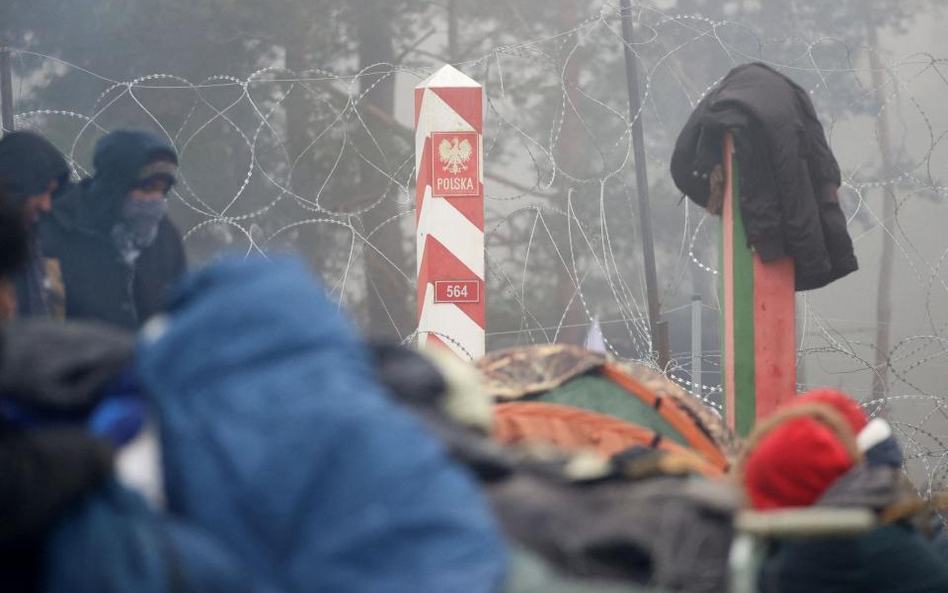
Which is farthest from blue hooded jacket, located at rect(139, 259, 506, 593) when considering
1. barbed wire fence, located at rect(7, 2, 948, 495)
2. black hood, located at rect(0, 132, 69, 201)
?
barbed wire fence, located at rect(7, 2, 948, 495)

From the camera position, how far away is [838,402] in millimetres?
2467

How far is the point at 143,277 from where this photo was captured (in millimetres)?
4703

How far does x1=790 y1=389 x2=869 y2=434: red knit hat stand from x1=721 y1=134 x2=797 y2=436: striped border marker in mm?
2422

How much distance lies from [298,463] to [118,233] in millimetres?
3382

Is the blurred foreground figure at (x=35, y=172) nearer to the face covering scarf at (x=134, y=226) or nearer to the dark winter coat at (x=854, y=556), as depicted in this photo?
the face covering scarf at (x=134, y=226)

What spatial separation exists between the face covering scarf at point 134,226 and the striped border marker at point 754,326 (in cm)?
200

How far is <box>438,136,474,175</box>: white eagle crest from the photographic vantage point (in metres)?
6.18

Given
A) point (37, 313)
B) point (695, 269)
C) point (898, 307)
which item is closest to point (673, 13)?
point (695, 269)

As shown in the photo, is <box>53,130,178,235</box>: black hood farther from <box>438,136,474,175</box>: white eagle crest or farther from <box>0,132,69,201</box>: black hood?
<box>438,136,474,175</box>: white eagle crest

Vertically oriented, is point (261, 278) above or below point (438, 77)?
below

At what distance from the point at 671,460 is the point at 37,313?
256cm

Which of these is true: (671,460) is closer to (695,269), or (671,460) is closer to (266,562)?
(266,562)

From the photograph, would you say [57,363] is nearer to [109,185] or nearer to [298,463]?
[298,463]

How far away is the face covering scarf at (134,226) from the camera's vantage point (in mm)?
4648
